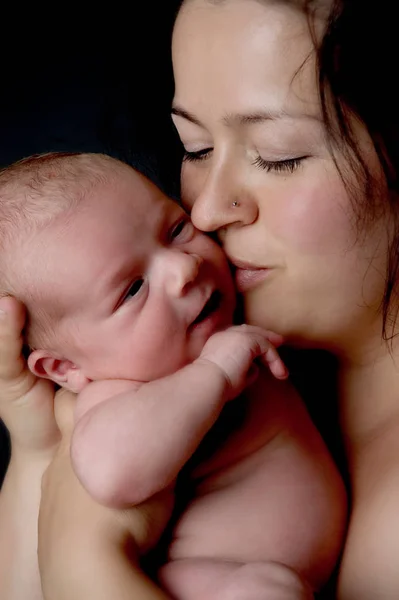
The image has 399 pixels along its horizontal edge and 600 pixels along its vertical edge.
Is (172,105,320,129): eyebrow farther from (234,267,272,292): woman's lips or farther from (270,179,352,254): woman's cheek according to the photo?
(234,267,272,292): woman's lips

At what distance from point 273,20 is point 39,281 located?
18.0 inches

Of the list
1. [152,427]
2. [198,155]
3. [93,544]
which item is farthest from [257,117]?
[93,544]

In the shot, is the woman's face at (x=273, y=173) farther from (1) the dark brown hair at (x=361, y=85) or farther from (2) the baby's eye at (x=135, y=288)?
(2) the baby's eye at (x=135, y=288)

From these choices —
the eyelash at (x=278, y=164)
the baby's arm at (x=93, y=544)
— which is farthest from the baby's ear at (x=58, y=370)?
the eyelash at (x=278, y=164)

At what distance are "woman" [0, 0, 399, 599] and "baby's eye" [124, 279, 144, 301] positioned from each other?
0.40ft

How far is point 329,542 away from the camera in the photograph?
1201 mm

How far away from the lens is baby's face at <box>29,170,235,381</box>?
1.17m

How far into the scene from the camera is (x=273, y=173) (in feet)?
3.91

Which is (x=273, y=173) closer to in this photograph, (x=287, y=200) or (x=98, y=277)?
(x=287, y=200)

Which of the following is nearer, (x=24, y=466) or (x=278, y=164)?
(x=278, y=164)

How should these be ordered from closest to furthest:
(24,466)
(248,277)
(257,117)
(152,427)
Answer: (152,427), (257,117), (248,277), (24,466)

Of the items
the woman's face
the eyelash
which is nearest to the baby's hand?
the woman's face

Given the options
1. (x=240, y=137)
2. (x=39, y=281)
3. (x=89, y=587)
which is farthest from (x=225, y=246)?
(x=89, y=587)

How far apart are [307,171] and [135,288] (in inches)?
10.9
